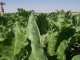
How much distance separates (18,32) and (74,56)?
774mm

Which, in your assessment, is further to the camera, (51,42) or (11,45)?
(51,42)

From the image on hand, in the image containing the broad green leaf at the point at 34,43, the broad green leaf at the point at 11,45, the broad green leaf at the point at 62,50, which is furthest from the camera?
the broad green leaf at the point at 62,50

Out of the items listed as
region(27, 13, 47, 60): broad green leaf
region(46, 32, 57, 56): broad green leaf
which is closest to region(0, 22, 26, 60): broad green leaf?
region(27, 13, 47, 60): broad green leaf

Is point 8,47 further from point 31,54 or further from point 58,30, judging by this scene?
point 58,30

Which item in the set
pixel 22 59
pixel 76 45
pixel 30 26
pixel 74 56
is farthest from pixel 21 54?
pixel 76 45

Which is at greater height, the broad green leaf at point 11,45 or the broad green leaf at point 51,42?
the broad green leaf at point 11,45

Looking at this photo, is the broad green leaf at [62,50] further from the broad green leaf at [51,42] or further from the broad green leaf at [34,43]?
the broad green leaf at [34,43]

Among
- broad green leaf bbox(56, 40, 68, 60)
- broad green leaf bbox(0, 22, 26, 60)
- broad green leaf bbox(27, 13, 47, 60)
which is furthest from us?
broad green leaf bbox(56, 40, 68, 60)

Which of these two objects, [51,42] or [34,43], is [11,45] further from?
[51,42]

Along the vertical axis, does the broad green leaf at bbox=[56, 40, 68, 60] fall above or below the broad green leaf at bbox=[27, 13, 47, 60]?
below

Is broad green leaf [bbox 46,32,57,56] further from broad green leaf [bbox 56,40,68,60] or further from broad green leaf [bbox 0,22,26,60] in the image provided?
broad green leaf [bbox 0,22,26,60]

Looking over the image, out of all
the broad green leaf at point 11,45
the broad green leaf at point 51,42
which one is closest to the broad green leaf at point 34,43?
the broad green leaf at point 11,45

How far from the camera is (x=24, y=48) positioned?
2.40 meters

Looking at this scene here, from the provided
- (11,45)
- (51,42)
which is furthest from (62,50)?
(11,45)
